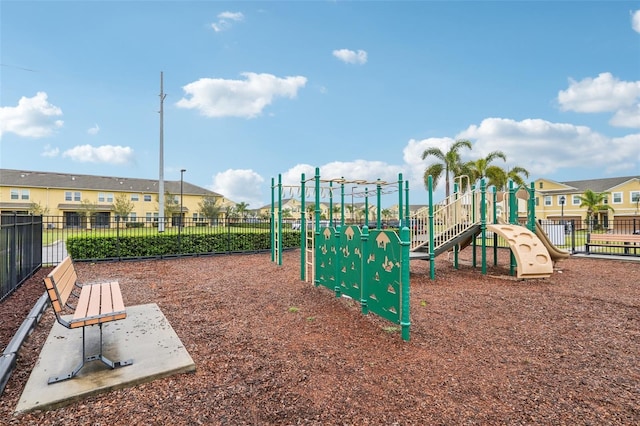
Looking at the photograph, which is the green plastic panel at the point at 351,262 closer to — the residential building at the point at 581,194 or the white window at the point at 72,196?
the residential building at the point at 581,194

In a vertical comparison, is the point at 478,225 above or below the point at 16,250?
above

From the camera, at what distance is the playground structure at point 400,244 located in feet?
15.4

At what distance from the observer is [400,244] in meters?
4.46

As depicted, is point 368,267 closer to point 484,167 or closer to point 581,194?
point 484,167

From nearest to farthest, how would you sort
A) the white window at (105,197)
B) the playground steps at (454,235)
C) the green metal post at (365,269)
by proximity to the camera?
the green metal post at (365,269) → the playground steps at (454,235) → the white window at (105,197)

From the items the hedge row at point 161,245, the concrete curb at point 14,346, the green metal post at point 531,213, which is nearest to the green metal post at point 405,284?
the concrete curb at point 14,346

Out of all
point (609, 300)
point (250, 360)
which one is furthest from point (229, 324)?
point (609, 300)

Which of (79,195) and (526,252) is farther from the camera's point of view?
(79,195)

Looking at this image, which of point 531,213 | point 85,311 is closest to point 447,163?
point 531,213

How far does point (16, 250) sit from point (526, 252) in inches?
467

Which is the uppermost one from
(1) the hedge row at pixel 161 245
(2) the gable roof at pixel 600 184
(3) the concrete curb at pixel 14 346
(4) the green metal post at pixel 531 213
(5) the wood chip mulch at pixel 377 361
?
(2) the gable roof at pixel 600 184

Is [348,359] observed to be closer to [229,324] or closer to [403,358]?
[403,358]

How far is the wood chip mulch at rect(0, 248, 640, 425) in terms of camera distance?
2.85 m

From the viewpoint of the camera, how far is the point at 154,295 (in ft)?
23.1
